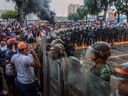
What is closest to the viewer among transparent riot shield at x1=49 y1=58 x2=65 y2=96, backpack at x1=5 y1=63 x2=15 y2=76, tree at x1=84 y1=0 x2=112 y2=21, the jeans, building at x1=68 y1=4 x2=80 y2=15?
transparent riot shield at x1=49 y1=58 x2=65 y2=96

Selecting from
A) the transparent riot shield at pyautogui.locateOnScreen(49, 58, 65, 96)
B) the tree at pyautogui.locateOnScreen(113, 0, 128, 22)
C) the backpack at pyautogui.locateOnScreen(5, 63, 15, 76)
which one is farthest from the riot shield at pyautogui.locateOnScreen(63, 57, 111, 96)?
the tree at pyautogui.locateOnScreen(113, 0, 128, 22)

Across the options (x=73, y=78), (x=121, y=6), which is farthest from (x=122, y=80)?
(x=121, y=6)

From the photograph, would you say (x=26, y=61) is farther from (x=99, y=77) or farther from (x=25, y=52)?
(x=99, y=77)

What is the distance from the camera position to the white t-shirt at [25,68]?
5059 mm

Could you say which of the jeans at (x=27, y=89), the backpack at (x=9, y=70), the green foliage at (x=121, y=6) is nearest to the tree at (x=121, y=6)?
the green foliage at (x=121, y=6)

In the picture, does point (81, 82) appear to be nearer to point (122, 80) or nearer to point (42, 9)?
point (122, 80)

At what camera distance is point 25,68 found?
513 centimetres

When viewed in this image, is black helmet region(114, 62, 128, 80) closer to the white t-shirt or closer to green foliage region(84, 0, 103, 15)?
the white t-shirt

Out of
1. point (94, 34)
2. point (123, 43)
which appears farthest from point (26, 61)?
point (123, 43)

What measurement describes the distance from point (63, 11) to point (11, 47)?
86825 millimetres

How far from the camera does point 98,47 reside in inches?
151

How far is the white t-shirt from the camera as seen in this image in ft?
16.6

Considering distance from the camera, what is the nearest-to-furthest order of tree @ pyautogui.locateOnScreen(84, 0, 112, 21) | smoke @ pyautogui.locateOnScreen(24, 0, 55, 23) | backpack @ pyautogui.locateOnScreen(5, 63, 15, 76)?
backpack @ pyautogui.locateOnScreen(5, 63, 15, 76) → tree @ pyautogui.locateOnScreen(84, 0, 112, 21) → smoke @ pyautogui.locateOnScreen(24, 0, 55, 23)

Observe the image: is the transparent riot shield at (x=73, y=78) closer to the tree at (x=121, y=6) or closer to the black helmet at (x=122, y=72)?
the black helmet at (x=122, y=72)
